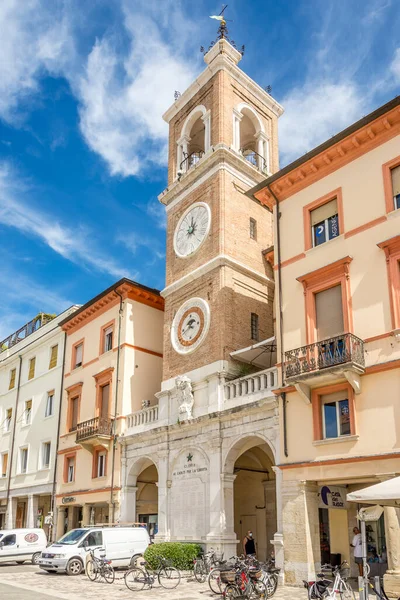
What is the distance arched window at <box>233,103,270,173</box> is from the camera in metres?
29.8

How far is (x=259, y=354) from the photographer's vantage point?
81.2 ft

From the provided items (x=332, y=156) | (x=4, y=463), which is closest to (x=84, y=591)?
(x=332, y=156)

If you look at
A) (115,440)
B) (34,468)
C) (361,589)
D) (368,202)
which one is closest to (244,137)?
(368,202)

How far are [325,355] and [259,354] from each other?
667 centimetres

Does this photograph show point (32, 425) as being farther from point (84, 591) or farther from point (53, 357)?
point (84, 591)

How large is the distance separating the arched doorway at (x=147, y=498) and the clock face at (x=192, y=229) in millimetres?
10551

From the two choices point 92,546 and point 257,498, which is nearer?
point 92,546

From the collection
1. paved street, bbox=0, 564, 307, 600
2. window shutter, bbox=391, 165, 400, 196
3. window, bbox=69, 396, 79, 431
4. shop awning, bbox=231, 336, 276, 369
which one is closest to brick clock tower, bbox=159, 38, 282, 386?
shop awning, bbox=231, 336, 276, 369

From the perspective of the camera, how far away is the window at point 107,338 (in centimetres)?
3225

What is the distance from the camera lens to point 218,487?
22469 mm

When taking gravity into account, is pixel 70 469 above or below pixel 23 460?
below

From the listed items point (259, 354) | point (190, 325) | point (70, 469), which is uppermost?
point (190, 325)

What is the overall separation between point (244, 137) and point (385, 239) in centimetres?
1675

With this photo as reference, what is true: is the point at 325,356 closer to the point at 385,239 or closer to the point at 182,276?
the point at 385,239
